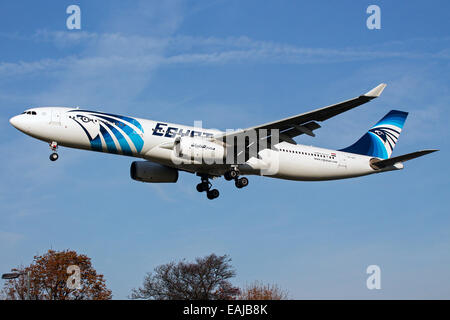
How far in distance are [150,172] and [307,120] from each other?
11409 mm

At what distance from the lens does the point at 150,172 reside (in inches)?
1421

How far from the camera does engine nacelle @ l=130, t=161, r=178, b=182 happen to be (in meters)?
36.0

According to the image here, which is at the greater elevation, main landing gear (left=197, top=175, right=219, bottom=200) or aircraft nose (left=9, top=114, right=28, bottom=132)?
aircraft nose (left=9, top=114, right=28, bottom=132)

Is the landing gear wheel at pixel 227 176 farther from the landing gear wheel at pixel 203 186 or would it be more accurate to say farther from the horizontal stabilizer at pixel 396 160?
the horizontal stabilizer at pixel 396 160

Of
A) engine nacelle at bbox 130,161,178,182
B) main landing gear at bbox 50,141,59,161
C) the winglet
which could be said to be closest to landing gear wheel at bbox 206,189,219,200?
engine nacelle at bbox 130,161,178,182

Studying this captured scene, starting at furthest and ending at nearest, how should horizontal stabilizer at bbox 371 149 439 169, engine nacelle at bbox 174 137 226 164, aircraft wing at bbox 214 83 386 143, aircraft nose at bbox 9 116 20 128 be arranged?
horizontal stabilizer at bbox 371 149 439 169 < engine nacelle at bbox 174 137 226 164 < aircraft nose at bbox 9 116 20 128 < aircraft wing at bbox 214 83 386 143

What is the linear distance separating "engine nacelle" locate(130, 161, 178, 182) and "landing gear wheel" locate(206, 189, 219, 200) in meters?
2.52

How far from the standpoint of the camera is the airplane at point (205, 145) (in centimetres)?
3044

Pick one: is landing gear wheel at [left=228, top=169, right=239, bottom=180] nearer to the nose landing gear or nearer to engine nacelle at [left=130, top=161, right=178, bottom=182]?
the nose landing gear

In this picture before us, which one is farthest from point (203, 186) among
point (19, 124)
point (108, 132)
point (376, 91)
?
point (376, 91)

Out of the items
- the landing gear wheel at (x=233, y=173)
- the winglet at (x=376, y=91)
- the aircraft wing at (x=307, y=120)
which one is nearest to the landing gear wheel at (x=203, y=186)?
the landing gear wheel at (x=233, y=173)
